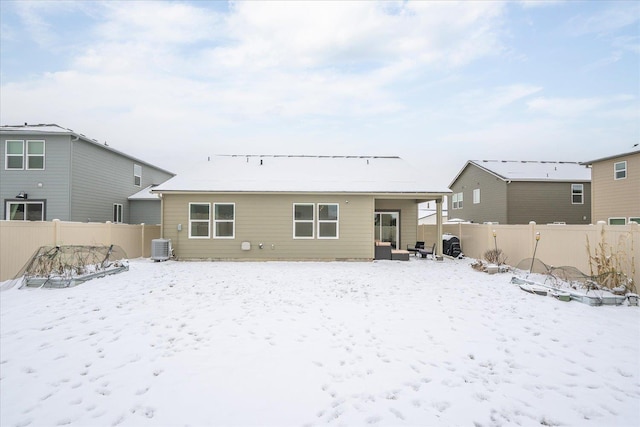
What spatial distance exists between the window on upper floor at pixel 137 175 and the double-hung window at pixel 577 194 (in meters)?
29.9

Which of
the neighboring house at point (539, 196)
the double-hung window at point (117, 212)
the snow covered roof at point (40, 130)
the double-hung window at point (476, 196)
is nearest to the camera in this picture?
the snow covered roof at point (40, 130)

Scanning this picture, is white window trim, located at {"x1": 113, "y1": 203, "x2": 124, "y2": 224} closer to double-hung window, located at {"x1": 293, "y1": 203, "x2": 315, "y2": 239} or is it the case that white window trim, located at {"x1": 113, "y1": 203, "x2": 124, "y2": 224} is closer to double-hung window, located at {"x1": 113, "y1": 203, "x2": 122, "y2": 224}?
double-hung window, located at {"x1": 113, "y1": 203, "x2": 122, "y2": 224}

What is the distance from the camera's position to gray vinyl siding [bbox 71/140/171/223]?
15.6 m

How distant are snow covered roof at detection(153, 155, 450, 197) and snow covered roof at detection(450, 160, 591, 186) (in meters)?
10.0

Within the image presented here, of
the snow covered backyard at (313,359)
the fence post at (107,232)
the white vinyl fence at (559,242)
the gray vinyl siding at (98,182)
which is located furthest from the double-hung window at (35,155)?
the white vinyl fence at (559,242)

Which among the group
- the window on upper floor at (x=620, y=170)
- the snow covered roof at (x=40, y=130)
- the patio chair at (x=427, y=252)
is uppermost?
the snow covered roof at (x=40, y=130)

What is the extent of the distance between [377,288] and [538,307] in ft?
11.2

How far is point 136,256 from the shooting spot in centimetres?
1457

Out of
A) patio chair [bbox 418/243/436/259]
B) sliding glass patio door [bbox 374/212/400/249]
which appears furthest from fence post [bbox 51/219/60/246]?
patio chair [bbox 418/243/436/259]

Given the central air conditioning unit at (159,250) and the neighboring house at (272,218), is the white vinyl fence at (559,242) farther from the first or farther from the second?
the central air conditioning unit at (159,250)

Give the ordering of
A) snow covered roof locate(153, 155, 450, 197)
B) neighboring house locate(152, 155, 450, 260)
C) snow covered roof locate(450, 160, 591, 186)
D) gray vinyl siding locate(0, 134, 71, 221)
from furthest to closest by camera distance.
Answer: snow covered roof locate(450, 160, 591, 186) → gray vinyl siding locate(0, 134, 71, 221) → snow covered roof locate(153, 155, 450, 197) → neighboring house locate(152, 155, 450, 260)

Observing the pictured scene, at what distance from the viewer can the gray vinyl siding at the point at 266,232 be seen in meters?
13.7

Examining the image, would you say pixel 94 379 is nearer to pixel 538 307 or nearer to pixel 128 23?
pixel 538 307

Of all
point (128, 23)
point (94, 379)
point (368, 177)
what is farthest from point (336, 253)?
point (128, 23)
